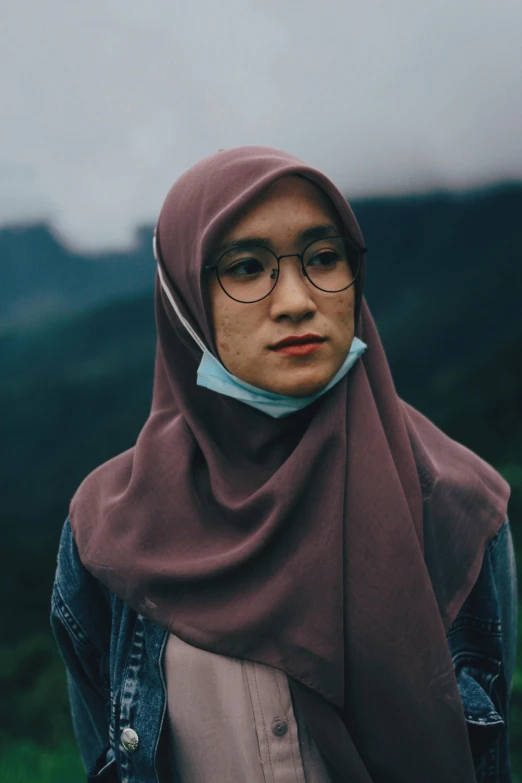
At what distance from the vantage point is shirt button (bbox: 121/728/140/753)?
3.83 ft

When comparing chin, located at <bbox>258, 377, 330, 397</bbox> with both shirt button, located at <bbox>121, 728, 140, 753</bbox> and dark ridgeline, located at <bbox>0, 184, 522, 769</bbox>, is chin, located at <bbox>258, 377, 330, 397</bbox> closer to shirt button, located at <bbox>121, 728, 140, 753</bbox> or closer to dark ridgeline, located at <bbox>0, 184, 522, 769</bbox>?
shirt button, located at <bbox>121, 728, 140, 753</bbox>

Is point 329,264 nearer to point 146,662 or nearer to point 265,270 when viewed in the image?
point 265,270

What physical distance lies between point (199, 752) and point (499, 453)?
1.46 metres

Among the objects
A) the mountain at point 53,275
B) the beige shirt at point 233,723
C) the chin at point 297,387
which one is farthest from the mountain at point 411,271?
the beige shirt at point 233,723

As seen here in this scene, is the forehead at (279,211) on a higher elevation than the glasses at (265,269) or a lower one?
higher

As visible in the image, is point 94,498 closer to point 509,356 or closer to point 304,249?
point 304,249

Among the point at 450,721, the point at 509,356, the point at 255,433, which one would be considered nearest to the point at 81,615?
the point at 255,433

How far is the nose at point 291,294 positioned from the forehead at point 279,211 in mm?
57

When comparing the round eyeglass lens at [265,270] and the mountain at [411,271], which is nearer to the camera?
the round eyeglass lens at [265,270]

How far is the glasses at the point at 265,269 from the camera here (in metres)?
1.13

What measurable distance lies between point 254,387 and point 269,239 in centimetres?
23

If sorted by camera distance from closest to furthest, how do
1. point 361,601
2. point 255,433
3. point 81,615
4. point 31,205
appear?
1. point 361,601
2. point 255,433
3. point 81,615
4. point 31,205

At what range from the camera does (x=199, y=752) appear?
115 cm

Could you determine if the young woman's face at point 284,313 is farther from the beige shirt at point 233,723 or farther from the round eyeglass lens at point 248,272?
the beige shirt at point 233,723
